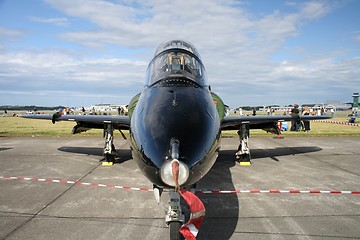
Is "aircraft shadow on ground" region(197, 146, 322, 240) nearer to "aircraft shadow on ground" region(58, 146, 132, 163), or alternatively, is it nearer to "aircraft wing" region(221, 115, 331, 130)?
"aircraft wing" region(221, 115, 331, 130)

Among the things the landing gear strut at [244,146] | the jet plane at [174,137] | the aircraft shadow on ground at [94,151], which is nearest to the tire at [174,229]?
the jet plane at [174,137]

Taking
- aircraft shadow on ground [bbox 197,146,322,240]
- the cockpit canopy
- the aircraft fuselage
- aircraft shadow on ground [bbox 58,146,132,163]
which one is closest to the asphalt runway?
aircraft shadow on ground [bbox 197,146,322,240]

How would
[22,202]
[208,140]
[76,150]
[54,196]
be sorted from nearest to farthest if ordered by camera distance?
[208,140] → [22,202] → [54,196] → [76,150]

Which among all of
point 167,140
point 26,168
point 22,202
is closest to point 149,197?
point 22,202

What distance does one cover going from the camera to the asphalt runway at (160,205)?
14.7 feet

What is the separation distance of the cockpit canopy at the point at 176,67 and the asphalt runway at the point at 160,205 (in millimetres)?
2835

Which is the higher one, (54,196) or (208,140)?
(208,140)

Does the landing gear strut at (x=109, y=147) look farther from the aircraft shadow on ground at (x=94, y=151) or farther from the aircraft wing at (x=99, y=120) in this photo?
the aircraft shadow on ground at (x=94, y=151)

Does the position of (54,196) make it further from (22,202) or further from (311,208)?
(311,208)

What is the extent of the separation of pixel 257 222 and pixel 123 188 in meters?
3.72

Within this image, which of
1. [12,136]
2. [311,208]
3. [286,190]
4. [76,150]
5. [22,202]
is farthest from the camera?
[12,136]

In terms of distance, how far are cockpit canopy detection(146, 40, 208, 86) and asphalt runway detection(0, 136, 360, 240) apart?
284cm

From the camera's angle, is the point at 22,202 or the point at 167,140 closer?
the point at 167,140

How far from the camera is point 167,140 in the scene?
328cm
